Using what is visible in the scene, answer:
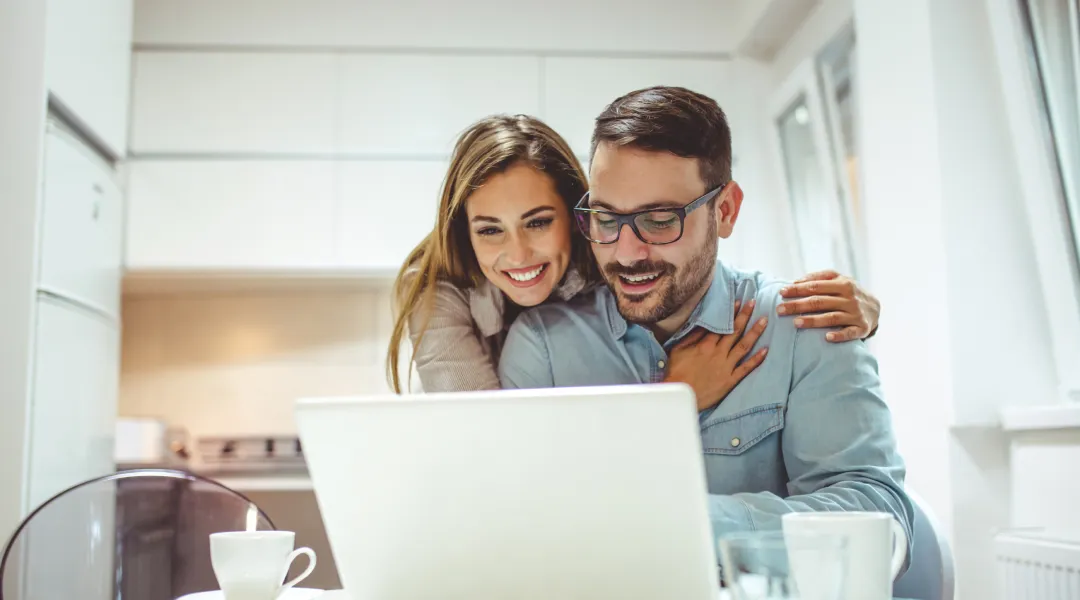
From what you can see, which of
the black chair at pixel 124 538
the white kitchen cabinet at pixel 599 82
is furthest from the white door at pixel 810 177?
the black chair at pixel 124 538

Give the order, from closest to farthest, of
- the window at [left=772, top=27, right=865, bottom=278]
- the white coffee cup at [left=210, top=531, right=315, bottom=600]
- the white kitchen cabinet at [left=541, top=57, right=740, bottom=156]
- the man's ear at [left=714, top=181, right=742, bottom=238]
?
1. the white coffee cup at [left=210, top=531, right=315, bottom=600]
2. the man's ear at [left=714, top=181, right=742, bottom=238]
3. the window at [left=772, top=27, right=865, bottom=278]
4. the white kitchen cabinet at [left=541, top=57, right=740, bottom=156]

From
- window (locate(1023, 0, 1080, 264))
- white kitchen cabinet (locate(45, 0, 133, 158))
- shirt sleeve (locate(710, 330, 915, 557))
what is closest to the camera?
shirt sleeve (locate(710, 330, 915, 557))

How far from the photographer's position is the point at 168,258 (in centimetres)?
308

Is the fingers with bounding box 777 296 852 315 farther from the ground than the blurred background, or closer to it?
closer to it

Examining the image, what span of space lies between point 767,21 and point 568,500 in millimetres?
2564

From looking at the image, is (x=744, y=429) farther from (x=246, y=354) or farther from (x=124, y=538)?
(x=246, y=354)

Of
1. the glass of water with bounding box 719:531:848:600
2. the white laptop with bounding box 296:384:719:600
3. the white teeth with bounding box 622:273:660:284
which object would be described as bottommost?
the glass of water with bounding box 719:531:848:600

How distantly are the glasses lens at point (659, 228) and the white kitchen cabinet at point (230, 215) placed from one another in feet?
6.53

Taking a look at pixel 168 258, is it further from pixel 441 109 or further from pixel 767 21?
pixel 767 21

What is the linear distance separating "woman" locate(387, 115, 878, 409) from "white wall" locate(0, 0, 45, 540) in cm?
110

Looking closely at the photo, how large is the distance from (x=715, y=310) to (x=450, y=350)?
42 cm

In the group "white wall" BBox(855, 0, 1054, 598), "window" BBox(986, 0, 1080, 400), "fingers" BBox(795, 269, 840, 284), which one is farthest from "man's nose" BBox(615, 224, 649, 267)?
"window" BBox(986, 0, 1080, 400)

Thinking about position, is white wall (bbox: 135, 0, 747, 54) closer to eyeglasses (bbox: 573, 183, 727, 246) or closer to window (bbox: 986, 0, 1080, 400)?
window (bbox: 986, 0, 1080, 400)

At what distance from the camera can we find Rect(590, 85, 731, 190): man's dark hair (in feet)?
4.28
